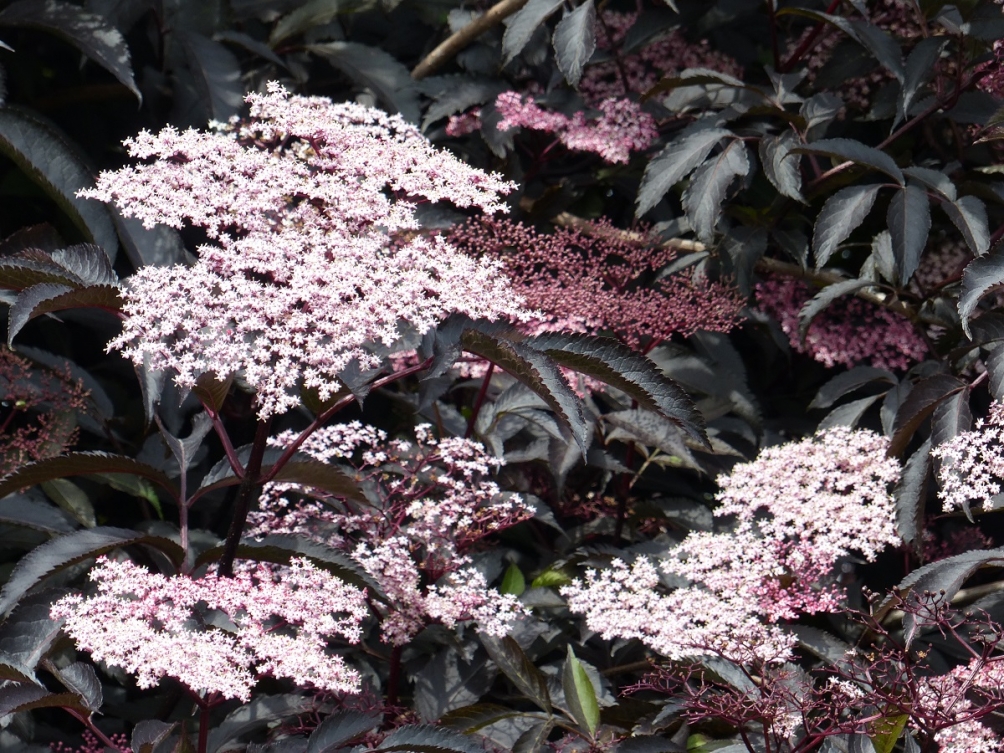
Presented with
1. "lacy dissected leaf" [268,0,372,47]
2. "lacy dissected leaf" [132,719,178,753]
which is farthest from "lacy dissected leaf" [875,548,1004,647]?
"lacy dissected leaf" [268,0,372,47]

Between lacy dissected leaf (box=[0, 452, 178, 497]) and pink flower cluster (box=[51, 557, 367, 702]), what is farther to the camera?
lacy dissected leaf (box=[0, 452, 178, 497])

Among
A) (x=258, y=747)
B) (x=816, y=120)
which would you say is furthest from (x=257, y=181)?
(x=816, y=120)

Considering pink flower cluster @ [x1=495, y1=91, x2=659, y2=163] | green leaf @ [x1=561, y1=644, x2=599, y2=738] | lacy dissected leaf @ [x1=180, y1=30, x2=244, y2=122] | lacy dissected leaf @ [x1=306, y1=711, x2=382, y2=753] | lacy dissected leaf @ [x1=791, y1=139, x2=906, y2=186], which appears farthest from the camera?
pink flower cluster @ [x1=495, y1=91, x2=659, y2=163]

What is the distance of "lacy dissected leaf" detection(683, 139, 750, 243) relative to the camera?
7.94ft

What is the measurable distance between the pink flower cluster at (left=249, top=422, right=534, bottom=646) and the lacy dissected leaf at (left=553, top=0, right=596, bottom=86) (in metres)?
0.84

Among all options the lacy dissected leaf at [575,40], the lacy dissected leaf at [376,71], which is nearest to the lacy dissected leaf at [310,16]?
the lacy dissected leaf at [376,71]

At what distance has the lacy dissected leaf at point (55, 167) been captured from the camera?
224 centimetres

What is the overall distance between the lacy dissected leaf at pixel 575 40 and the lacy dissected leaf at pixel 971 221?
2.55 feet

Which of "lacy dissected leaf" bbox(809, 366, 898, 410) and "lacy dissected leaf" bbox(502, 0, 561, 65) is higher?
"lacy dissected leaf" bbox(502, 0, 561, 65)

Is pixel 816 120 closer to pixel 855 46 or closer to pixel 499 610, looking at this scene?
pixel 855 46

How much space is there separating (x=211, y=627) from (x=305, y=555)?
0.17 metres

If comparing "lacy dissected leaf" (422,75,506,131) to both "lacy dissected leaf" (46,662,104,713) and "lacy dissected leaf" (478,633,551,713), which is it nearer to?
"lacy dissected leaf" (478,633,551,713)

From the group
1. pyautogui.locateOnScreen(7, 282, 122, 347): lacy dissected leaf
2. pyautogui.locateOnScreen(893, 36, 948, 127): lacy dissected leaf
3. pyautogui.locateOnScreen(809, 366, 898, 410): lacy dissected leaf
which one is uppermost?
pyautogui.locateOnScreen(893, 36, 948, 127): lacy dissected leaf

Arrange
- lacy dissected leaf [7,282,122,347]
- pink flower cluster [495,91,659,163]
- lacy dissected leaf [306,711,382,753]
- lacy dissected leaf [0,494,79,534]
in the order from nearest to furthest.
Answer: lacy dissected leaf [7,282,122,347] < lacy dissected leaf [306,711,382,753] < lacy dissected leaf [0,494,79,534] < pink flower cluster [495,91,659,163]
